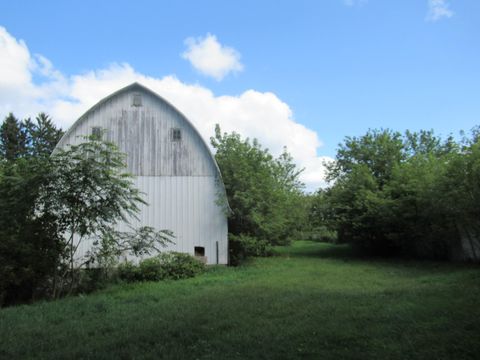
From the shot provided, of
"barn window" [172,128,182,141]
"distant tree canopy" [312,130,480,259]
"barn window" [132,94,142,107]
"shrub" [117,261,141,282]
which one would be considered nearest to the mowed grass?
"shrub" [117,261,141,282]

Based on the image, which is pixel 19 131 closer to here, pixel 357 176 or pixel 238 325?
pixel 357 176

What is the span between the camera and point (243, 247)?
16.9 metres

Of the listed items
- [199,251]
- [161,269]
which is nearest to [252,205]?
[199,251]

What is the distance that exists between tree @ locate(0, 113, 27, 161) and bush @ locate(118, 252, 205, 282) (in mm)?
34407

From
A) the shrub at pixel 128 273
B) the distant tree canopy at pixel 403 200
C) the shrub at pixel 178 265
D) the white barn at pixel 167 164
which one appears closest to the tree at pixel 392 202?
the distant tree canopy at pixel 403 200

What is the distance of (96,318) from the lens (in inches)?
301

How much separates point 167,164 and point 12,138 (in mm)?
34914

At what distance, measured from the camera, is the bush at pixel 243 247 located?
53.2ft

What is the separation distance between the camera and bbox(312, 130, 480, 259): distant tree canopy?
13.6 m

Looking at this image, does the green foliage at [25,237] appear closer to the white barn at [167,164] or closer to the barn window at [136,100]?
the white barn at [167,164]

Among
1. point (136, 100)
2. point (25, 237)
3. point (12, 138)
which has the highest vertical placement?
point (12, 138)

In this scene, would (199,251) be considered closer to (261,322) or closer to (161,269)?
(161,269)

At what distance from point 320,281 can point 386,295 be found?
10.3 feet

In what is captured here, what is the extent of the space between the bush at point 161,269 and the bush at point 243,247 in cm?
290
